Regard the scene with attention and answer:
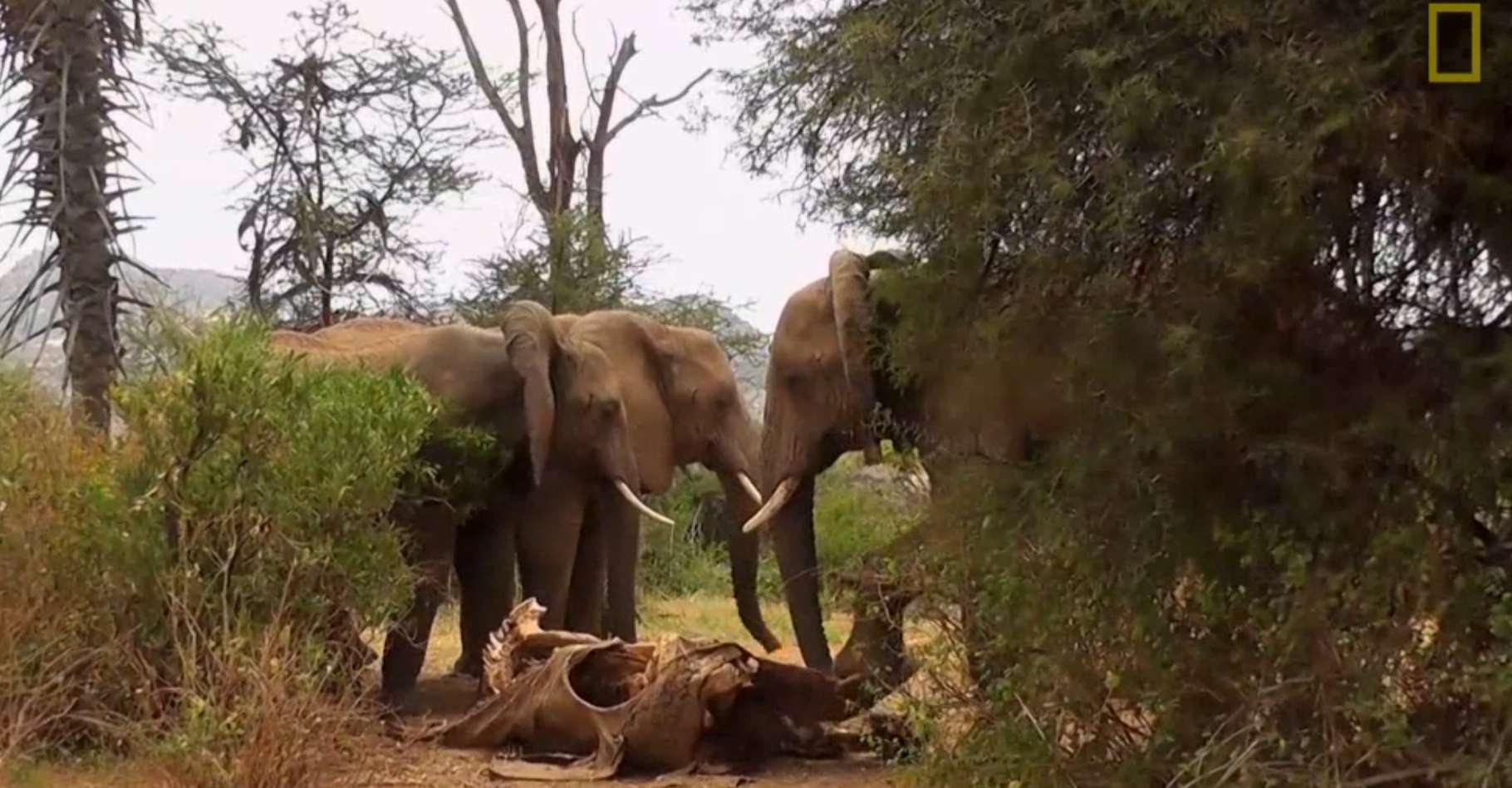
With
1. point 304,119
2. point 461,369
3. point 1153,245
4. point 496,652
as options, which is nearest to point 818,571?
point 496,652

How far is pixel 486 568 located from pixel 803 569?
207 centimetres

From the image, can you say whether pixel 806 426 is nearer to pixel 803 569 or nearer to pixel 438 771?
pixel 803 569

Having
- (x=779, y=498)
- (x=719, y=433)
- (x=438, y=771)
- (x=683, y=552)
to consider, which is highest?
(x=719, y=433)

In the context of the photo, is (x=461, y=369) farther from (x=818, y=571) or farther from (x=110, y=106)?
(x=110, y=106)

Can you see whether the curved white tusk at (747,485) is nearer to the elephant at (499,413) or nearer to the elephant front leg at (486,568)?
the elephant at (499,413)

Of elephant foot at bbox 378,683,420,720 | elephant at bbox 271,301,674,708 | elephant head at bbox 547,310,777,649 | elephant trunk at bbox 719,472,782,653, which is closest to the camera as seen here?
elephant foot at bbox 378,683,420,720

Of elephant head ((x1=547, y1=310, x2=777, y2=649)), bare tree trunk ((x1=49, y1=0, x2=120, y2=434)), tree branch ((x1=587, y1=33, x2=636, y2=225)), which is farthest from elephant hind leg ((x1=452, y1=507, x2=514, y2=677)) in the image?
tree branch ((x1=587, y1=33, x2=636, y2=225))

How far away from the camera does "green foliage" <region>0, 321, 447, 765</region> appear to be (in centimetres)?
712

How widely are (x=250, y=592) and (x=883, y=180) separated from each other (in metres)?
2.76

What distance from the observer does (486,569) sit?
411 inches

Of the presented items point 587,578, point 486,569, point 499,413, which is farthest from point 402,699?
point 587,578

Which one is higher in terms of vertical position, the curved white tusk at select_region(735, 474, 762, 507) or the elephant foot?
the curved white tusk at select_region(735, 474, 762, 507)

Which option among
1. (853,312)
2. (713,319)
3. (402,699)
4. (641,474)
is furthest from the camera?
(713,319)

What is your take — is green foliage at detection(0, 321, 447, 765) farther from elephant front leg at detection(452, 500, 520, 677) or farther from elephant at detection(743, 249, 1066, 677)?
elephant front leg at detection(452, 500, 520, 677)
